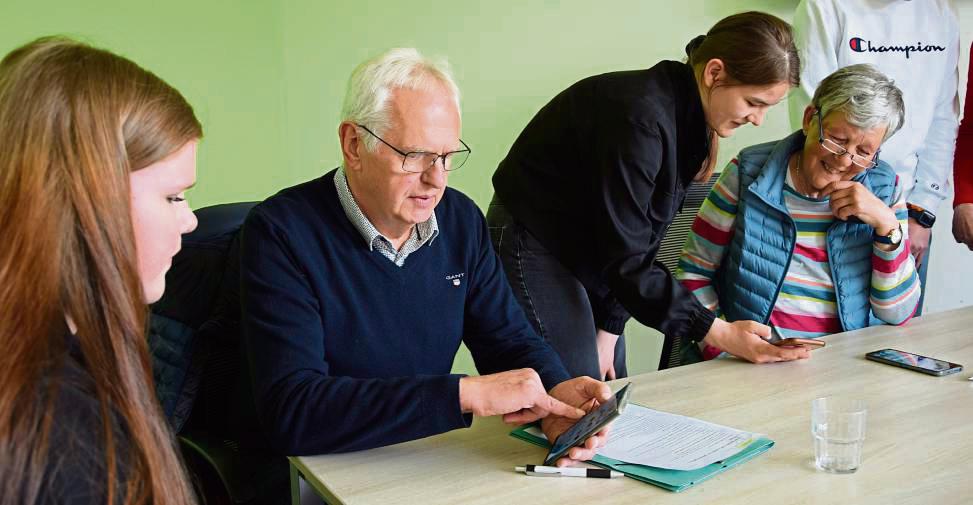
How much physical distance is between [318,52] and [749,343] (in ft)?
5.31

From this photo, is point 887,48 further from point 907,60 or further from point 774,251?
point 774,251

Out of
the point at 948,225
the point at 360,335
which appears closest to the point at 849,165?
the point at 360,335

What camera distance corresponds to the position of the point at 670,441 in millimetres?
1390

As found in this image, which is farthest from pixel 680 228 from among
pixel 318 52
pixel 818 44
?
pixel 318 52

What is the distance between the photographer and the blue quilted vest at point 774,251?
215cm

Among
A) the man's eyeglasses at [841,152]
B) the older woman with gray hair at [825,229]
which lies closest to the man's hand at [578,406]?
the older woman with gray hair at [825,229]

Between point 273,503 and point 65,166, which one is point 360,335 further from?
point 65,166

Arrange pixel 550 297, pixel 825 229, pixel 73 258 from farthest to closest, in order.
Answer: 1. pixel 825 229
2. pixel 550 297
3. pixel 73 258

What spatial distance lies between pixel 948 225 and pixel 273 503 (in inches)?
143

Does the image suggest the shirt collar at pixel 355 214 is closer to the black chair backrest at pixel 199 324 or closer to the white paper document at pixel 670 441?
the black chair backrest at pixel 199 324

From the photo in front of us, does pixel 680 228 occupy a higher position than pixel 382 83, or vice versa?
pixel 382 83

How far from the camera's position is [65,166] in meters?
0.83

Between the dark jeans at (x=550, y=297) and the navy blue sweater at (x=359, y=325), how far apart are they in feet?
0.90

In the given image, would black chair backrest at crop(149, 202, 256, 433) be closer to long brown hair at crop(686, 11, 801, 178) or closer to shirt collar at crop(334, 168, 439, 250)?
shirt collar at crop(334, 168, 439, 250)
